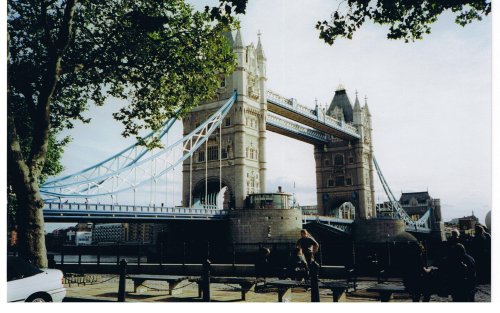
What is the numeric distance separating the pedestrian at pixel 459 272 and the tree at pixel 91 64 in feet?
19.9

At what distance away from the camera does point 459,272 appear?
6.24m

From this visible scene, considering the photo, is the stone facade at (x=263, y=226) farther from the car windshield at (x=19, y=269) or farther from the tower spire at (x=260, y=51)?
the car windshield at (x=19, y=269)

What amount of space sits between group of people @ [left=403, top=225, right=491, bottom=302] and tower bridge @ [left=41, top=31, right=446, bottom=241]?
1038cm

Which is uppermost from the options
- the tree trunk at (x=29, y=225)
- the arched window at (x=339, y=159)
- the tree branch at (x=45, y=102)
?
the arched window at (x=339, y=159)

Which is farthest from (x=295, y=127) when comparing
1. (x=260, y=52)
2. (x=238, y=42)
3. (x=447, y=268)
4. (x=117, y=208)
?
(x=447, y=268)

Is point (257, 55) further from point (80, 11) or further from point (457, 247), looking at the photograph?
point (457, 247)

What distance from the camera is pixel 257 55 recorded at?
41344 millimetres

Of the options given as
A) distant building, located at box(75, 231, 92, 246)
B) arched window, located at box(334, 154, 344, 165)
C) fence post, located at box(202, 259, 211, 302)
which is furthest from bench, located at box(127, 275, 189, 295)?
distant building, located at box(75, 231, 92, 246)

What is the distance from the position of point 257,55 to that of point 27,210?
35066 mm

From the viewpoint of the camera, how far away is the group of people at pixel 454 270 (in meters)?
6.25

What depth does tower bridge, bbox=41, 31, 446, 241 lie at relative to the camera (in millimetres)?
25172

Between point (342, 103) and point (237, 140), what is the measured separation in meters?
31.0

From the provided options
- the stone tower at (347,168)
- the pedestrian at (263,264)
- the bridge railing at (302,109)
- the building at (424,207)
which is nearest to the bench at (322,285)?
the pedestrian at (263,264)

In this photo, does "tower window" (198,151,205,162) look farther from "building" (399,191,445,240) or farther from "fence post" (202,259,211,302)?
"building" (399,191,445,240)
